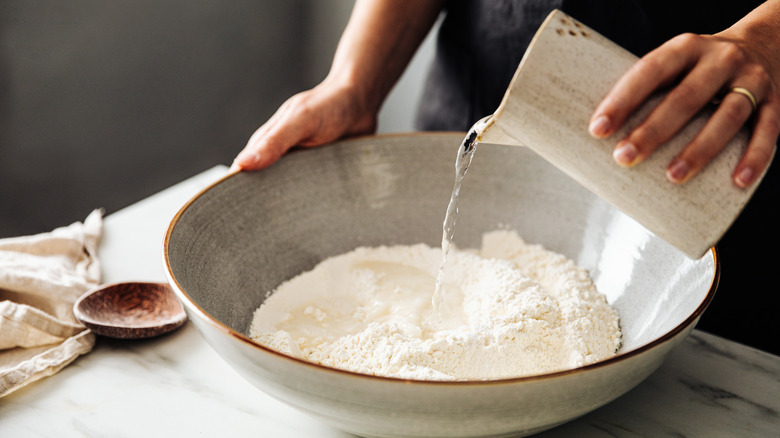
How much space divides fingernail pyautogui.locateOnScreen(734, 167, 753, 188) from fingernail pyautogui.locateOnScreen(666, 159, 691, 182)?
4 centimetres

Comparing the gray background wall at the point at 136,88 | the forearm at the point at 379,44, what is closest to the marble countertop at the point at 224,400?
the forearm at the point at 379,44

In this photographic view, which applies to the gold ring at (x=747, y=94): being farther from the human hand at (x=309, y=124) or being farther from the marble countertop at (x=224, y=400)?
the human hand at (x=309, y=124)

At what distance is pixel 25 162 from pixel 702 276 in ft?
5.80

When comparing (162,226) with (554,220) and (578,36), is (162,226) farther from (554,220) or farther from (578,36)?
(578,36)

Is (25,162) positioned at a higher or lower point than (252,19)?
lower

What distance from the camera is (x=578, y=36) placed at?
0.57 m

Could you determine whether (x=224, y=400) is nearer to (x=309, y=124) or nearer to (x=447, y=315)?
(x=447, y=315)

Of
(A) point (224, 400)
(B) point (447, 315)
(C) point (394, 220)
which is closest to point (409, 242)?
(C) point (394, 220)

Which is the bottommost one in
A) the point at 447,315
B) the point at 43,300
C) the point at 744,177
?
the point at 447,315

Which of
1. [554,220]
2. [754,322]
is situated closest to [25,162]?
[554,220]

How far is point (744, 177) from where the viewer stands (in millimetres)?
539

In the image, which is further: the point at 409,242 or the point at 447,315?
the point at 409,242

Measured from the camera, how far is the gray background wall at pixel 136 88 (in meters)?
1.75

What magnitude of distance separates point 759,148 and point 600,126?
0.14 meters
